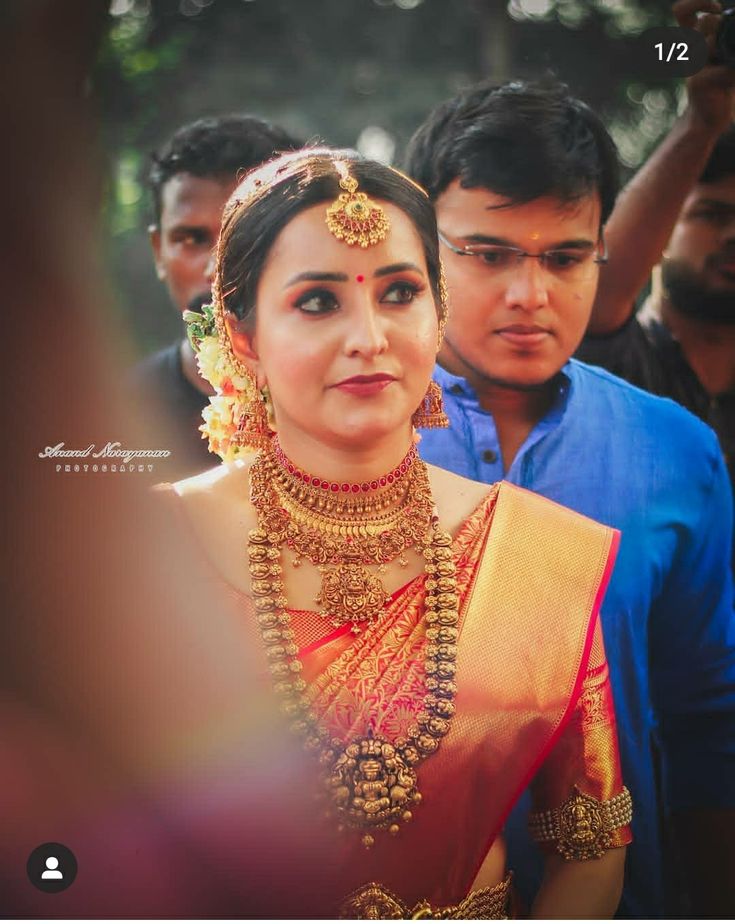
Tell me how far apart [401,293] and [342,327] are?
0.47ft

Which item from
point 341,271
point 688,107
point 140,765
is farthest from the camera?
point 688,107

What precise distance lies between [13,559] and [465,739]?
106cm

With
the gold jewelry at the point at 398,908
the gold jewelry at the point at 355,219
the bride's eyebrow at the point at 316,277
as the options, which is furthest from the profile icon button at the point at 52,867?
the gold jewelry at the point at 355,219

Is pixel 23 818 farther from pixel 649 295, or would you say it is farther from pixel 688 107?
pixel 688 107

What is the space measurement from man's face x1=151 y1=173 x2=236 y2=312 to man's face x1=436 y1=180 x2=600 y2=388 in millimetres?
506

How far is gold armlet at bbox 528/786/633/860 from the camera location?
6.54ft

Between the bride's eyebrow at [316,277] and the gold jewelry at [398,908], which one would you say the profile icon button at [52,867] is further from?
the bride's eyebrow at [316,277]

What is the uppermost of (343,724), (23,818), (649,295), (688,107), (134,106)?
(134,106)

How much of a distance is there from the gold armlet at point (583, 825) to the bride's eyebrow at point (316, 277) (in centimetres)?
111

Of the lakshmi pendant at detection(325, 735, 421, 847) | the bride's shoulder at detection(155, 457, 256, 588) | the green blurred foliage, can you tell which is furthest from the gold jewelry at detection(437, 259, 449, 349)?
the lakshmi pendant at detection(325, 735, 421, 847)

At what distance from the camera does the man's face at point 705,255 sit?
2.29m

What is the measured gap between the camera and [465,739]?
6.41ft

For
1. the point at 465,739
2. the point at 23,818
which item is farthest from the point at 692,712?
the point at 23,818

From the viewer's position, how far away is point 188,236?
2225mm
